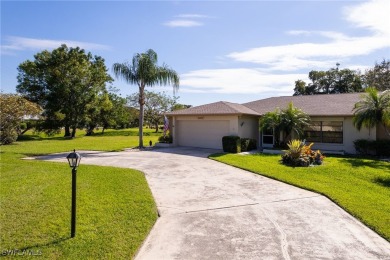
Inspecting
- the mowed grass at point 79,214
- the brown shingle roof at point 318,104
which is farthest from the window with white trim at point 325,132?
the mowed grass at point 79,214

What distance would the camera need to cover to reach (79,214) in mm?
6473

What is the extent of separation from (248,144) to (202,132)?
3.57 meters

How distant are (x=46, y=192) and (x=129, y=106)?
152ft

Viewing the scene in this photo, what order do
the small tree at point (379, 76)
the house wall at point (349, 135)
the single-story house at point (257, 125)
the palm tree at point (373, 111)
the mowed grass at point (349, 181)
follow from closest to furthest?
1. the mowed grass at point (349, 181)
2. the palm tree at point (373, 111)
3. the house wall at point (349, 135)
4. the single-story house at point (257, 125)
5. the small tree at point (379, 76)

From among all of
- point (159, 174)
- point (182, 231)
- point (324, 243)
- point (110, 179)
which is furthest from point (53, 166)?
point (324, 243)

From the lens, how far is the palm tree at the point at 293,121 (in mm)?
18484

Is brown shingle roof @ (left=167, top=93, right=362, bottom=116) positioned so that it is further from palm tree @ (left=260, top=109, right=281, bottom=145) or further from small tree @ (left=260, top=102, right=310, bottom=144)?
palm tree @ (left=260, top=109, right=281, bottom=145)

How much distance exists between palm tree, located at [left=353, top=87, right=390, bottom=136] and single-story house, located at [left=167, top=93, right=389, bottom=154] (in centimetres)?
98

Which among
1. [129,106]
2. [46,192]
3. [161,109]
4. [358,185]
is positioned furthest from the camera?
[129,106]

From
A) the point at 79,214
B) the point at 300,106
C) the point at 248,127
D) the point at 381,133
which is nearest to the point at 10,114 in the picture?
the point at 248,127

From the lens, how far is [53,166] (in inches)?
497

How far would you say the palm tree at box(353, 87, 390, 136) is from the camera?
1603cm

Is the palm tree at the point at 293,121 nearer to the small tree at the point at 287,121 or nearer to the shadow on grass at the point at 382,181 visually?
the small tree at the point at 287,121

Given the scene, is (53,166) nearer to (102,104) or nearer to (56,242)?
(56,242)
